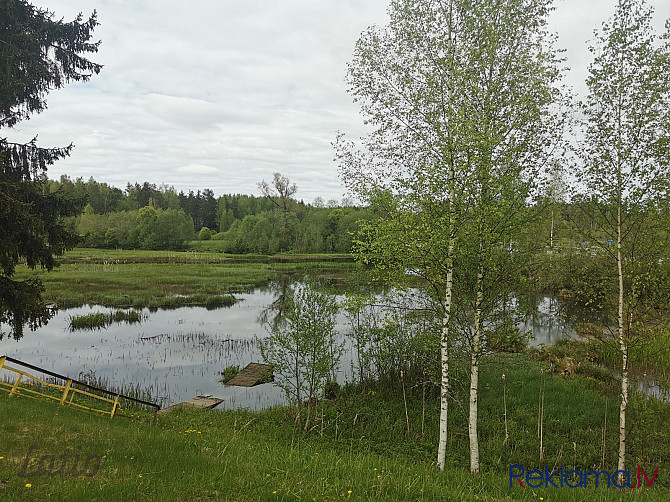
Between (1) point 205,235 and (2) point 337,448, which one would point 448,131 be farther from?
(1) point 205,235

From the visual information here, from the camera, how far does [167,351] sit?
23.4m

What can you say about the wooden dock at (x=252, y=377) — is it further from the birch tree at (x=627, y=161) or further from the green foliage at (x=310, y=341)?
the birch tree at (x=627, y=161)

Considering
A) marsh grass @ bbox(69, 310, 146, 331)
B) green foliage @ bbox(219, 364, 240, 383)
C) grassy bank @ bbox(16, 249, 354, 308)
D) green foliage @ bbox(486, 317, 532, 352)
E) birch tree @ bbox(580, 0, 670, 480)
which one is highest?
birch tree @ bbox(580, 0, 670, 480)

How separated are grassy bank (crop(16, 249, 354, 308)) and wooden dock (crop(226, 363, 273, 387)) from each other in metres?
11.6

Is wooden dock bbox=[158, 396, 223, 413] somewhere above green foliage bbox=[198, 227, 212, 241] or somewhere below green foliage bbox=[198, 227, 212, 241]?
below

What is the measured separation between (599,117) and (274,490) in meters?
10.9

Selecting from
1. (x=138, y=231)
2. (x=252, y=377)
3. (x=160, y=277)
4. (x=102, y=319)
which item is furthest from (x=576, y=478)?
(x=138, y=231)

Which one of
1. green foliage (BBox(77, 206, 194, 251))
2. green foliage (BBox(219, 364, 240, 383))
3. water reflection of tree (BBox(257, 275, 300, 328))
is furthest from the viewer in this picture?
green foliage (BBox(77, 206, 194, 251))

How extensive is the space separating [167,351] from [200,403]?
8.56m

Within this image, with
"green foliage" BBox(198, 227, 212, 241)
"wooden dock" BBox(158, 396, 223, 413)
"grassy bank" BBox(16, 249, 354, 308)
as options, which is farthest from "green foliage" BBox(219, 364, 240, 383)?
"green foliage" BBox(198, 227, 212, 241)

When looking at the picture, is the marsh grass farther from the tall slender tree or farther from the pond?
the tall slender tree

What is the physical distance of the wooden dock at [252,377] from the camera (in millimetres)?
18547

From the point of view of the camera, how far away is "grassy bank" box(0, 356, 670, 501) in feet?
22.0

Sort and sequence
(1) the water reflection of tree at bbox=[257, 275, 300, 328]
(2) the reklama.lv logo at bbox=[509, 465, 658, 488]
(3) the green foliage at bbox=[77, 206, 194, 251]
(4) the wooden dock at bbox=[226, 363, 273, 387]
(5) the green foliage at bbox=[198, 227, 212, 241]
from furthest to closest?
(5) the green foliage at bbox=[198, 227, 212, 241] < (3) the green foliage at bbox=[77, 206, 194, 251] < (1) the water reflection of tree at bbox=[257, 275, 300, 328] < (4) the wooden dock at bbox=[226, 363, 273, 387] < (2) the reklama.lv logo at bbox=[509, 465, 658, 488]
